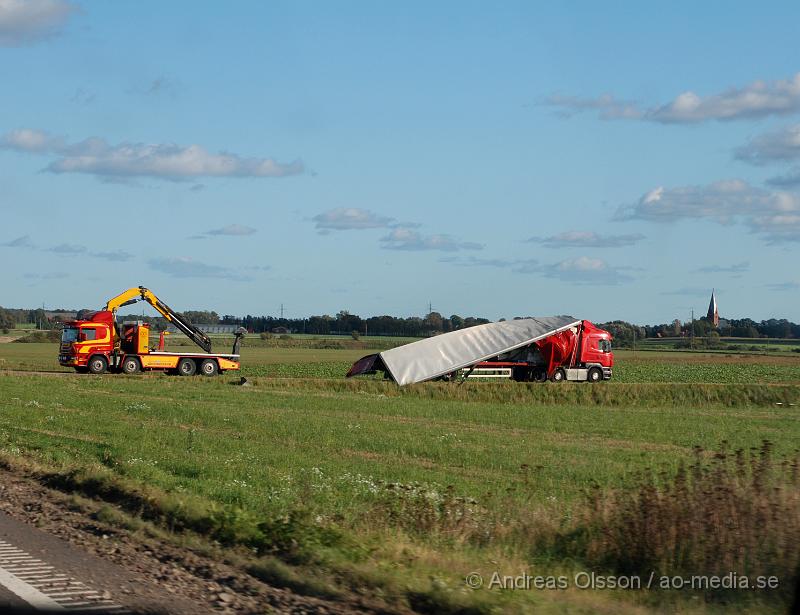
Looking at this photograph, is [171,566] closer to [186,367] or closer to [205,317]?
[186,367]

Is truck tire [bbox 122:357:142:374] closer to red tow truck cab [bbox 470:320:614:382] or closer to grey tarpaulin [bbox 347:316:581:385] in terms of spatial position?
grey tarpaulin [bbox 347:316:581:385]

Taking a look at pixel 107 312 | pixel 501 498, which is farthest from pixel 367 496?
pixel 107 312

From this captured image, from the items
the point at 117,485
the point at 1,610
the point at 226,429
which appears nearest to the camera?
the point at 1,610

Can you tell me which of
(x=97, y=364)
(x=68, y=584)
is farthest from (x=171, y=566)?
(x=97, y=364)

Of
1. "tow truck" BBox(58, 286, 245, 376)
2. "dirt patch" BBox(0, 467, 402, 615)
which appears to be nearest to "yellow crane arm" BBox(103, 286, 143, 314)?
"tow truck" BBox(58, 286, 245, 376)

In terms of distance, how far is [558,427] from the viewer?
26562 mm

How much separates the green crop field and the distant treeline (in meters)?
86.7

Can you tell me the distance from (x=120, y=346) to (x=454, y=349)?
1753 cm

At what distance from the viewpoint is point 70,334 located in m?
48.7

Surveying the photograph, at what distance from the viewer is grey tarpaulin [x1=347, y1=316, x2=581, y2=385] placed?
40719mm

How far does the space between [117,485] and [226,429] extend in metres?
9.60

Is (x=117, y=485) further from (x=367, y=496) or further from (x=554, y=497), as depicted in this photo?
(x=554, y=497)

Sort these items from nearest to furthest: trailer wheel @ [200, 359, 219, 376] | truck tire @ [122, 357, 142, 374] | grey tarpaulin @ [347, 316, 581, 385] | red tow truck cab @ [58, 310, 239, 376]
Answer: grey tarpaulin @ [347, 316, 581, 385] → red tow truck cab @ [58, 310, 239, 376] → truck tire @ [122, 357, 142, 374] → trailer wheel @ [200, 359, 219, 376]

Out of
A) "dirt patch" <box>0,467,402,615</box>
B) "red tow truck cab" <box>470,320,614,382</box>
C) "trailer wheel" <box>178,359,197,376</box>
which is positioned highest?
"red tow truck cab" <box>470,320,614,382</box>
